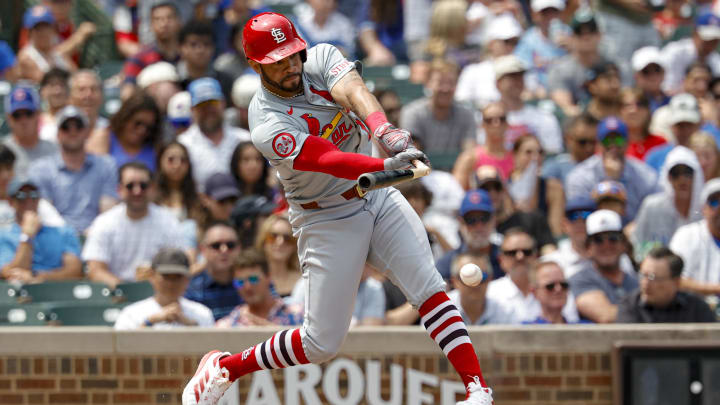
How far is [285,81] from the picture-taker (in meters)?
5.12

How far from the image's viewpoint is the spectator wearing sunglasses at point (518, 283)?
7.56 metres

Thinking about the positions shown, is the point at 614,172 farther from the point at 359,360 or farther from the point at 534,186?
the point at 359,360

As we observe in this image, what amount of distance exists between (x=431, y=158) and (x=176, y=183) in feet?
6.97

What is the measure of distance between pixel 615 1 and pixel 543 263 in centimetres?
576

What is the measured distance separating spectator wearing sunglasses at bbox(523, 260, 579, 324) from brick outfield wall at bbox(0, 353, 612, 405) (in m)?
0.53

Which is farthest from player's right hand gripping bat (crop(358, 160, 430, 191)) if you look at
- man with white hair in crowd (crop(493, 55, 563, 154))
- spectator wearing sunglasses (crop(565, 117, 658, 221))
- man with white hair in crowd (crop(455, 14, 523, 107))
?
man with white hair in crowd (crop(455, 14, 523, 107))

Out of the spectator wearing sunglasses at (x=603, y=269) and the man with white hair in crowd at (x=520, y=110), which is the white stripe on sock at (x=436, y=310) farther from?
the man with white hair in crowd at (x=520, y=110)

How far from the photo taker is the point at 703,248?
26.5 feet

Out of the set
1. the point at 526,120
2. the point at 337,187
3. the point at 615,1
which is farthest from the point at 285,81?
the point at 615,1

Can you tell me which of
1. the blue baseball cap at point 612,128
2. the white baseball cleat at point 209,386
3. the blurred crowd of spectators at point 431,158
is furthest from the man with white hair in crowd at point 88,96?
the white baseball cleat at point 209,386

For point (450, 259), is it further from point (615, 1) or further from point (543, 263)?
point (615, 1)

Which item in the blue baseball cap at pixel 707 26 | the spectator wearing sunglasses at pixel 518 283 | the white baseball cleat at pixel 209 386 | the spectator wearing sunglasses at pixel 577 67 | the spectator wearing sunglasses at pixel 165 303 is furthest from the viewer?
the blue baseball cap at pixel 707 26

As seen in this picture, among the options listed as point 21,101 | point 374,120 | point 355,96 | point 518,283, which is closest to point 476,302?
point 518,283

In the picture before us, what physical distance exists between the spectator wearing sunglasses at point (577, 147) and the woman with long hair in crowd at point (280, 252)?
7.87 ft
